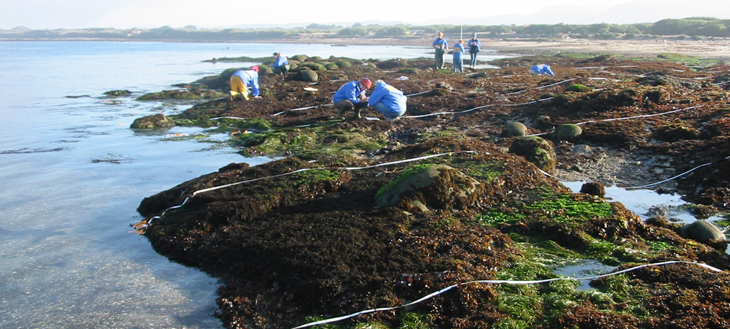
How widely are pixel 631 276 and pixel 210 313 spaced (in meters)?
3.89

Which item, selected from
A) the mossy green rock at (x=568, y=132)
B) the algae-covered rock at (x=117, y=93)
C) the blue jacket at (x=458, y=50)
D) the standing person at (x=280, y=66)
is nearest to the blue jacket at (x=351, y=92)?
the mossy green rock at (x=568, y=132)

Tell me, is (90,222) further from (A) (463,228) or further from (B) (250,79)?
(B) (250,79)

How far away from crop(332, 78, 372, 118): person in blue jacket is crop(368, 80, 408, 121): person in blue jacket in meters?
0.55

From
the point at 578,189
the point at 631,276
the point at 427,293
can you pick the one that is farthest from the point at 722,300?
the point at 578,189

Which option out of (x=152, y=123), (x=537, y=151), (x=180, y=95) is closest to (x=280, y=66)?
(x=180, y=95)

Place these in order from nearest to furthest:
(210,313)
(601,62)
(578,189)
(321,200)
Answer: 1. (210,313)
2. (321,200)
3. (578,189)
4. (601,62)

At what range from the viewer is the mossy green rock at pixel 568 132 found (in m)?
10.9

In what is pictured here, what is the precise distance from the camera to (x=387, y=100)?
1299 cm

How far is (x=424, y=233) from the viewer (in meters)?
5.84

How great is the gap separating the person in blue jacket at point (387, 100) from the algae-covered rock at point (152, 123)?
593 centimetres

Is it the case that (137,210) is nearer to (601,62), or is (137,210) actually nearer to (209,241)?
(209,241)

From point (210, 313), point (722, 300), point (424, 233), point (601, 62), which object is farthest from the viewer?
point (601, 62)

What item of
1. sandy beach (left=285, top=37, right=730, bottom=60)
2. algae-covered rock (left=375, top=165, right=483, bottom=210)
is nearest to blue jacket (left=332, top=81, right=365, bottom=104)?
algae-covered rock (left=375, top=165, right=483, bottom=210)

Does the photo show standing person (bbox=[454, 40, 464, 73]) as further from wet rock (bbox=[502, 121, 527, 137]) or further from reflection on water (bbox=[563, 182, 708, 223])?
reflection on water (bbox=[563, 182, 708, 223])
